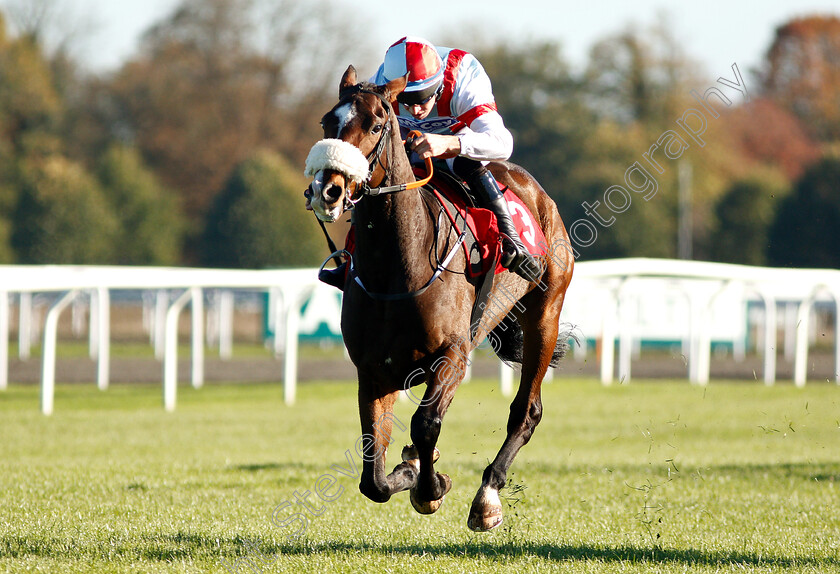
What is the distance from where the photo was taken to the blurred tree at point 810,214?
25578mm

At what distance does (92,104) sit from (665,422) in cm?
2899

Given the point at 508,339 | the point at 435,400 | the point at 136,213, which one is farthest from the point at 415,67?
the point at 136,213

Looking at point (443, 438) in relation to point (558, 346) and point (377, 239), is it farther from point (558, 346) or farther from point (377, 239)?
point (377, 239)

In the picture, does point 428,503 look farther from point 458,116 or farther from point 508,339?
point 458,116

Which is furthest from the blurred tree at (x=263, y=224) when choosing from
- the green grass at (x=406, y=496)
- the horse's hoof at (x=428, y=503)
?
the horse's hoof at (x=428, y=503)

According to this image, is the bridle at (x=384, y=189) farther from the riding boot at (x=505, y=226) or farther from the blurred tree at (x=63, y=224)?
the blurred tree at (x=63, y=224)

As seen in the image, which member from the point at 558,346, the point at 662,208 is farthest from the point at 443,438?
the point at 662,208

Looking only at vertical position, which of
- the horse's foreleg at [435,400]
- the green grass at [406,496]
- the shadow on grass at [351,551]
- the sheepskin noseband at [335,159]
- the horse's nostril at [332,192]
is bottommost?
the green grass at [406,496]

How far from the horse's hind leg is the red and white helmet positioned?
1557mm

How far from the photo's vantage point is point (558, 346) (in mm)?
5996

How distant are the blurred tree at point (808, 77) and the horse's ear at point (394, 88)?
118 feet

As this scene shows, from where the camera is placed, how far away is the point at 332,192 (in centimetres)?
357

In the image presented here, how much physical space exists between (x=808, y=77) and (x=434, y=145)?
38241 millimetres

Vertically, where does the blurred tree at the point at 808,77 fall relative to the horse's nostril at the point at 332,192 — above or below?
above
